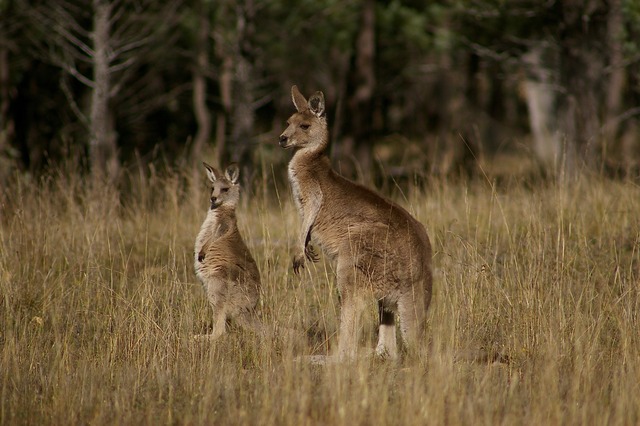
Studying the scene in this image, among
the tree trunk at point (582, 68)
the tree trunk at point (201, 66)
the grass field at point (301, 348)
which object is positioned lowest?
the grass field at point (301, 348)

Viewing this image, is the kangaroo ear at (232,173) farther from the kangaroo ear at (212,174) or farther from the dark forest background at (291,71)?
the dark forest background at (291,71)

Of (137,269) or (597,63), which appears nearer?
(137,269)

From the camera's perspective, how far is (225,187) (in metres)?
7.60

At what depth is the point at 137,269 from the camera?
28.5 ft

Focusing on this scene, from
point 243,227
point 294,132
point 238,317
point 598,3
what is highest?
point 598,3

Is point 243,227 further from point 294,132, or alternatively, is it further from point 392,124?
point 392,124

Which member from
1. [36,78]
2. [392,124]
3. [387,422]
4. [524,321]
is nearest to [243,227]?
[524,321]

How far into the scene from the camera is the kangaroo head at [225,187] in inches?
297

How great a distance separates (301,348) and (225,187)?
190 centimetres

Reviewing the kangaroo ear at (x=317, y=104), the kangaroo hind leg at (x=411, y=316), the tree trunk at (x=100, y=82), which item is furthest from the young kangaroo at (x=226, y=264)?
the tree trunk at (x=100, y=82)

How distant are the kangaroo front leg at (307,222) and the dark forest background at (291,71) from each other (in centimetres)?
180

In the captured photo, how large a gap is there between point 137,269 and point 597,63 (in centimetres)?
671

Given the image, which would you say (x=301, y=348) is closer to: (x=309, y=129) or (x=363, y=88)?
(x=309, y=129)

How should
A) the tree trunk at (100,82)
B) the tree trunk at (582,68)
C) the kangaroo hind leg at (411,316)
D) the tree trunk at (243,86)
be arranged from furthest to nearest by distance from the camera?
the tree trunk at (243,86)
the tree trunk at (100,82)
the tree trunk at (582,68)
the kangaroo hind leg at (411,316)
